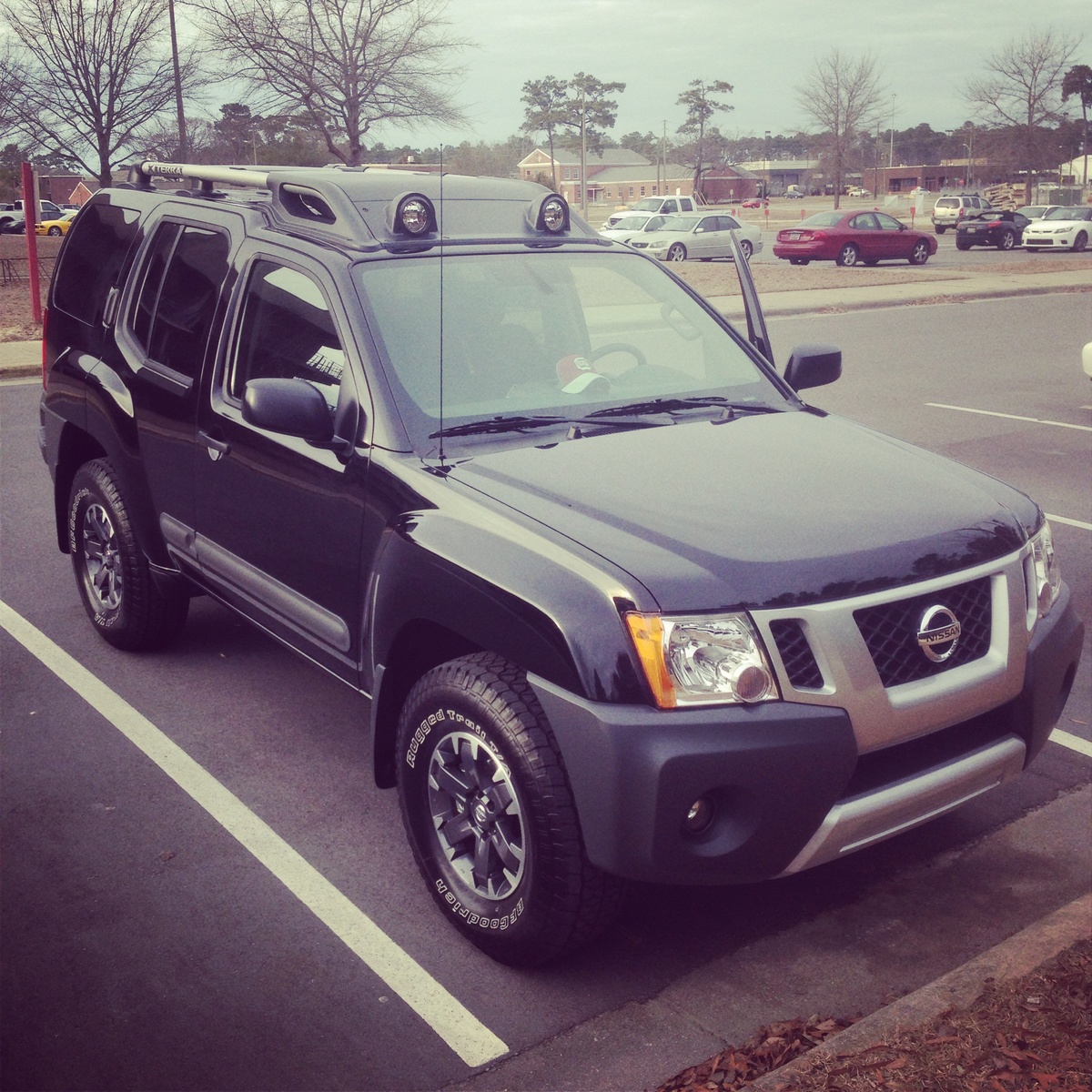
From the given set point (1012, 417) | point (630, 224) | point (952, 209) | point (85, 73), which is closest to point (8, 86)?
point (85, 73)

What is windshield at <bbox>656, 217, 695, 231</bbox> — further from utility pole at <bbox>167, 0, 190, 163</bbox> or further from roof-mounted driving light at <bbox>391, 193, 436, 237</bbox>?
roof-mounted driving light at <bbox>391, 193, 436, 237</bbox>

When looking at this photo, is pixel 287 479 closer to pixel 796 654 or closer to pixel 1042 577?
pixel 796 654

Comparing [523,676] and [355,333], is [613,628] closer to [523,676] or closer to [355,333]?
[523,676]

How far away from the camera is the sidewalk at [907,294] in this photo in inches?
862

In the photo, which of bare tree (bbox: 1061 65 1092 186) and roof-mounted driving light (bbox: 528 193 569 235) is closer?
roof-mounted driving light (bbox: 528 193 569 235)

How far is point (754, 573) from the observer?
2939 mm

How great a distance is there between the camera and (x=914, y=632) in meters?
3.08

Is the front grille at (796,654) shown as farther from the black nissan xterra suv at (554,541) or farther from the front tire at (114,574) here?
the front tire at (114,574)

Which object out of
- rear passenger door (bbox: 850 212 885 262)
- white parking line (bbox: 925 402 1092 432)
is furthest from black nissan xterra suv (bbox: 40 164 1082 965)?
rear passenger door (bbox: 850 212 885 262)

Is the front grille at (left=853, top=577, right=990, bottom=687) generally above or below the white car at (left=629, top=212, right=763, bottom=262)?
below

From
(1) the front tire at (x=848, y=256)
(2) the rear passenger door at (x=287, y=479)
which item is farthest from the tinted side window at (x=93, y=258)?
(1) the front tire at (x=848, y=256)

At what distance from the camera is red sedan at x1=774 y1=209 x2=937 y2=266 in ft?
112

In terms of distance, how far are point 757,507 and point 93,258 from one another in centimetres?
368

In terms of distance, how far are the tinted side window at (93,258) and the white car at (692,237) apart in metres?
29.8
